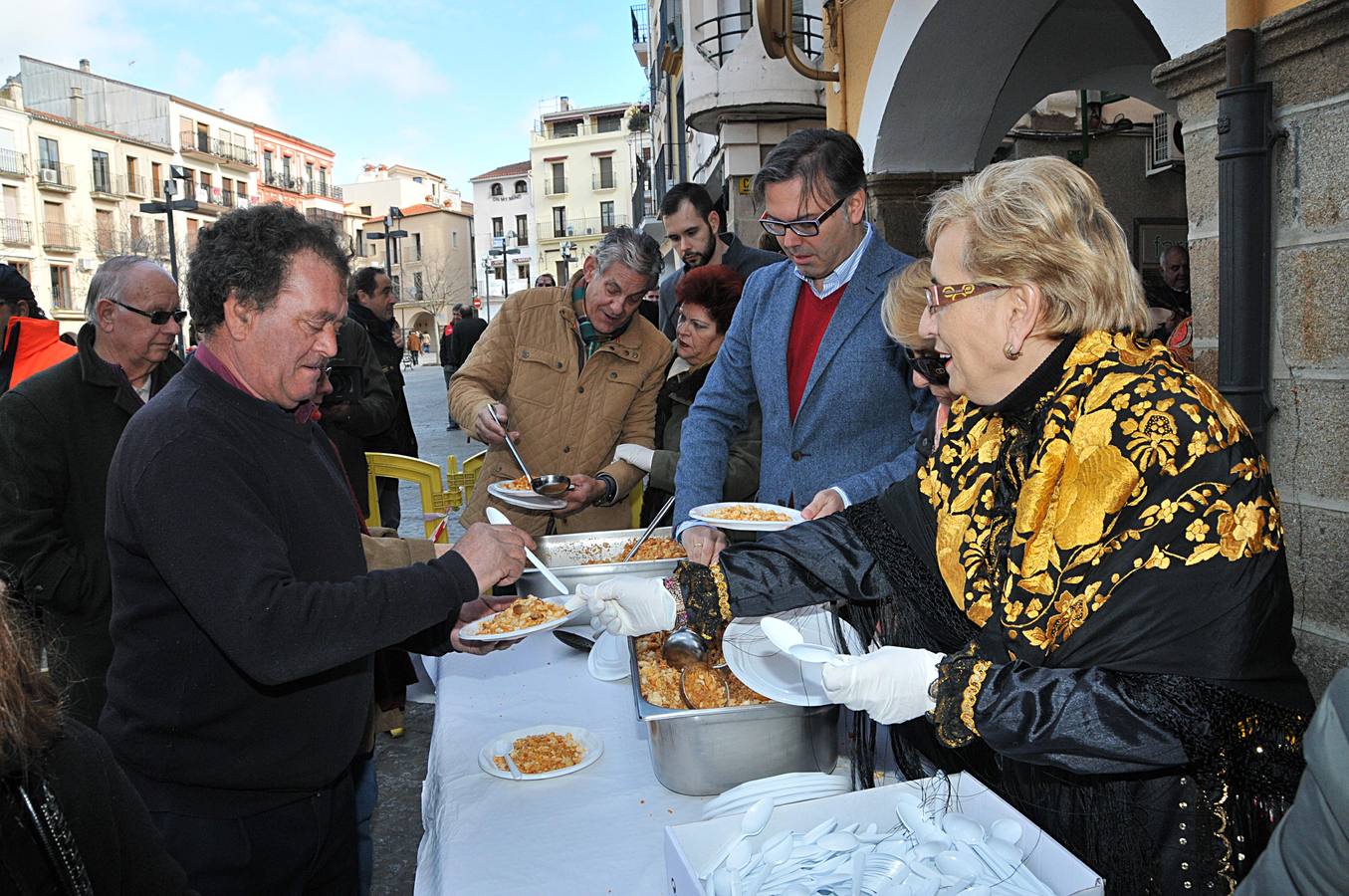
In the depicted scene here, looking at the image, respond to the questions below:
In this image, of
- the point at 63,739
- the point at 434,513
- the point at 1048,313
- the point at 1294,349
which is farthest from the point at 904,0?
the point at 63,739

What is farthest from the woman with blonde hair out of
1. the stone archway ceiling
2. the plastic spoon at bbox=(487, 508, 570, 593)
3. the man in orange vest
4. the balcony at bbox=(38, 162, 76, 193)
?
the balcony at bbox=(38, 162, 76, 193)

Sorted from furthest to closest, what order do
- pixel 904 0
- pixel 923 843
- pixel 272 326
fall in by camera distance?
pixel 904 0
pixel 272 326
pixel 923 843

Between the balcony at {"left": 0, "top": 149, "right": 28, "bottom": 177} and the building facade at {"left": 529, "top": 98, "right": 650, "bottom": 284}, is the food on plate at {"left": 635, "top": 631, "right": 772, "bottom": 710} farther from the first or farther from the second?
the building facade at {"left": 529, "top": 98, "right": 650, "bottom": 284}

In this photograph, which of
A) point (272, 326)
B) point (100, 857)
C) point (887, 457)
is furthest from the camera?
point (887, 457)

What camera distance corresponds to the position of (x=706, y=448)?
9.55ft

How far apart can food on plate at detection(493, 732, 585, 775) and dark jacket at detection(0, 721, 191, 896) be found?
0.68 m

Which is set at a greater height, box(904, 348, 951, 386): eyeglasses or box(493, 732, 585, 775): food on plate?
box(904, 348, 951, 386): eyeglasses

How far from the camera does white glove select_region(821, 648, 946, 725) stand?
134cm

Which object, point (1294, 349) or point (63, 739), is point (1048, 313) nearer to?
point (63, 739)

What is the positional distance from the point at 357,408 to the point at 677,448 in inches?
86.0

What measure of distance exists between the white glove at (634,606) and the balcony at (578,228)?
54.1m

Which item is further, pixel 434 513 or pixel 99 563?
pixel 434 513

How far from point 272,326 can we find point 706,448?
1488 millimetres

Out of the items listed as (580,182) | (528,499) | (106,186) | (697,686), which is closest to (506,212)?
(580,182)
